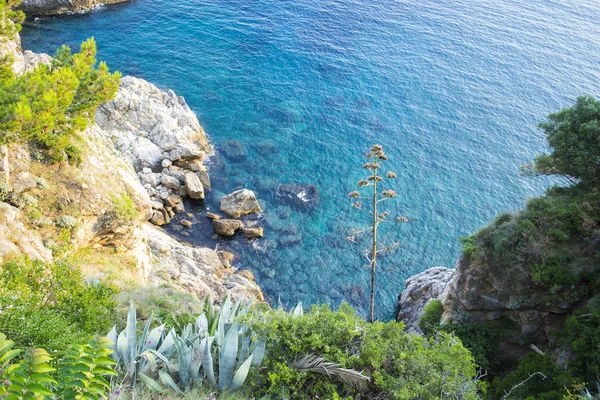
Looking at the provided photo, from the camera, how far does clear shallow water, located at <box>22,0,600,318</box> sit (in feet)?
112

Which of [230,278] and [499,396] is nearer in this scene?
[499,396]

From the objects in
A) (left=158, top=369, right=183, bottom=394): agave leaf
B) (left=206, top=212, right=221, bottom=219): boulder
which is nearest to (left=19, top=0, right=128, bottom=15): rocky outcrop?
(left=206, top=212, right=221, bottom=219): boulder

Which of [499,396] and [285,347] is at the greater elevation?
[285,347]

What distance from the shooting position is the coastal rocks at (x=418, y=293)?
28453 mm

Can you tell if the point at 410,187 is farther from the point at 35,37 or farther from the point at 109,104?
the point at 35,37

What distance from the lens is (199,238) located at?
33.2m

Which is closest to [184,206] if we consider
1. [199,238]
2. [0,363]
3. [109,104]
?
[199,238]

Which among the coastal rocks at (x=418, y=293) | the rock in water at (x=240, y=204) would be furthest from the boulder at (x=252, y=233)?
the coastal rocks at (x=418, y=293)

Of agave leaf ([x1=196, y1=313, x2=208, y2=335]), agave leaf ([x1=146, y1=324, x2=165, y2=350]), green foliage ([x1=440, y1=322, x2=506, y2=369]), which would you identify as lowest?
green foliage ([x1=440, y1=322, x2=506, y2=369])

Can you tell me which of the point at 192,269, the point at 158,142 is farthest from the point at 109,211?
the point at 158,142

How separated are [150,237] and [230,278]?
5739 millimetres

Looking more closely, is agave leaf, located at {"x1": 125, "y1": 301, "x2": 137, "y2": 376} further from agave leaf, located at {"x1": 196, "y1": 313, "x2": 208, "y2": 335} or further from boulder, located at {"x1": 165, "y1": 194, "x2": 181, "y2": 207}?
boulder, located at {"x1": 165, "y1": 194, "x2": 181, "y2": 207}

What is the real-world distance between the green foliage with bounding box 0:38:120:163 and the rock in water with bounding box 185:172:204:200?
13662 millimetres

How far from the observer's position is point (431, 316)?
2505cm
